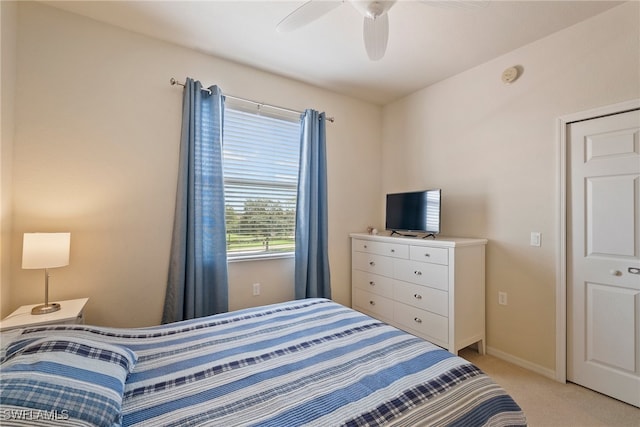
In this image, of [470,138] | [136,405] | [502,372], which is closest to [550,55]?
[470,138]

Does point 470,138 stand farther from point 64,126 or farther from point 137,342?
point 64,126

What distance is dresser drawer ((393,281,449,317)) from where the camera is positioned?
94.3 inches

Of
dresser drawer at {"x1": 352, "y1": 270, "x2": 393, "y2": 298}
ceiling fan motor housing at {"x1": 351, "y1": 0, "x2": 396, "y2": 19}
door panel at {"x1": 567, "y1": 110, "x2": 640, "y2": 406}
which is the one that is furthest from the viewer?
dresser drawer at {"x1": 352, "y1": 270, "x2": 393, "y2": 298}

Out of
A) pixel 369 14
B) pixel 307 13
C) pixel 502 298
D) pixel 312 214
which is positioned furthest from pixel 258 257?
pixel 502 298

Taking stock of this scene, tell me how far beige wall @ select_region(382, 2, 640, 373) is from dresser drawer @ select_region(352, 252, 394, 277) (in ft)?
2.44

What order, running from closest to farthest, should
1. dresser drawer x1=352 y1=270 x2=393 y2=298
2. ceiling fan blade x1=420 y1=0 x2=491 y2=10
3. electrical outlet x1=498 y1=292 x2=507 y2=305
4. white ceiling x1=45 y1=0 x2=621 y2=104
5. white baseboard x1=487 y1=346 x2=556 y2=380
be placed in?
1. ceiling fan blade x1=420 y1=0 x2=491 y2=10
2. white ceiling x1=45 y1=0 x2=621 y2=104
3. white baseboard x1=487 y1=346 x2=556 y2=380
4. electrical outlet x1=498 y1=292 x2=507 y2=305
5. dresser drawer x1=352 y1=270 x2=393 y2=298

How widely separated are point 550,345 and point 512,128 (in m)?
1.84

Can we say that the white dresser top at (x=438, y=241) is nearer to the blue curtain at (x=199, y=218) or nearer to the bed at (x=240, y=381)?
the bed at (x=240, y=381)

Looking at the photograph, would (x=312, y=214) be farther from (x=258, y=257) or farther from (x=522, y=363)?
(x=522, y=363)

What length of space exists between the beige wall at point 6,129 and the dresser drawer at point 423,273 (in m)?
3.00

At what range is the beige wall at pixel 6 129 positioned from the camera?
1688 mm

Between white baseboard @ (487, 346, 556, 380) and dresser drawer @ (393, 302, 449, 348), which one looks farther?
dresser drawer @ (393, 302, 449, 348)

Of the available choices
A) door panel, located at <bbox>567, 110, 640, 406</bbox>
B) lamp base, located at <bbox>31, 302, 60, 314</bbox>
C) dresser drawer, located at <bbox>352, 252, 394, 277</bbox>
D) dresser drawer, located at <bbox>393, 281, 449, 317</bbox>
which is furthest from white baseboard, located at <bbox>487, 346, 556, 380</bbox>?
lamp base, located at <bbox>31, 302, 60, 314</bbox>

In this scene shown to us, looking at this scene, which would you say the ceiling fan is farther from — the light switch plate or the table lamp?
the table lamp
